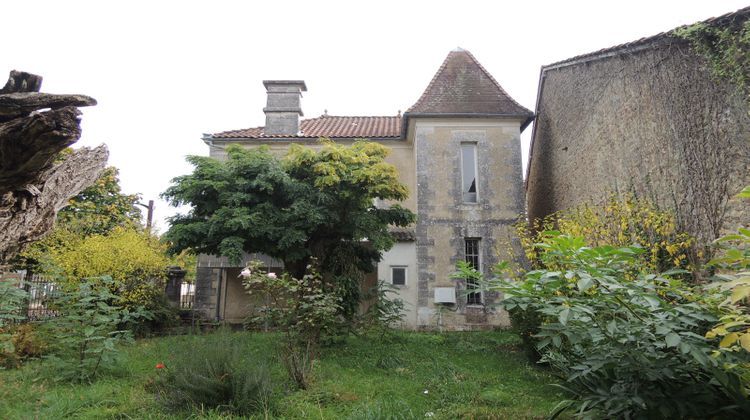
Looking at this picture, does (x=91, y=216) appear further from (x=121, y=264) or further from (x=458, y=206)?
(x=458, y=206)

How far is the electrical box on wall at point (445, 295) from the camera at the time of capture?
11961mm

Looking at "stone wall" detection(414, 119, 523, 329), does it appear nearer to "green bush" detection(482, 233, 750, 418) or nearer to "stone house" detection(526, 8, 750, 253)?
"stone house" detection(526, 8, 750, 253)

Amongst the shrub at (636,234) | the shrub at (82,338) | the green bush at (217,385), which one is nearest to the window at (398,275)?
Result: the shrub at (636,234)

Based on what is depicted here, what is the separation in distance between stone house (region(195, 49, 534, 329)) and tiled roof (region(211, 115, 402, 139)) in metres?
0.25

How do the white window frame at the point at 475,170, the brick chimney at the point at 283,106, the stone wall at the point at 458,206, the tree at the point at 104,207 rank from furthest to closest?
the tree at the point at 104,207 → the brick chimney at the point at 283,106 → the white window frame at the point at 475,170 → the stone wall at the point at 458,206

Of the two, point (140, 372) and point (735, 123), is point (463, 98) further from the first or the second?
point (140, 372)

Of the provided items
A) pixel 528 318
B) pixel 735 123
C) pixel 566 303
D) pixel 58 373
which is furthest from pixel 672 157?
pixel 58 373

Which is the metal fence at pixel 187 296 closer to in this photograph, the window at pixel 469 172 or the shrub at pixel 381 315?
the shrub at pixel 381 315

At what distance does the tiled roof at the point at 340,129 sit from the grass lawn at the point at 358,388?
766cm

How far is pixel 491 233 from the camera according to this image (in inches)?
493

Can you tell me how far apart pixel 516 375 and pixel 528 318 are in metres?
1.09

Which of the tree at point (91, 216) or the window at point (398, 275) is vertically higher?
the tree at point (91, 216)

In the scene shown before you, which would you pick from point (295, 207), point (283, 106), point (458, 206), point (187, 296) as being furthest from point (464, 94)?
point (187, 296)

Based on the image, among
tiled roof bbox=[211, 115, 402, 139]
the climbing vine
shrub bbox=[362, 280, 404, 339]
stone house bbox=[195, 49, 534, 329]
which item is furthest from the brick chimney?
the climbing vine
